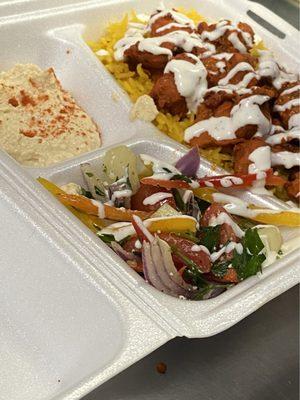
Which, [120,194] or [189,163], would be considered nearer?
[120,194]

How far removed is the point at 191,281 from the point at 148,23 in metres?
1.20

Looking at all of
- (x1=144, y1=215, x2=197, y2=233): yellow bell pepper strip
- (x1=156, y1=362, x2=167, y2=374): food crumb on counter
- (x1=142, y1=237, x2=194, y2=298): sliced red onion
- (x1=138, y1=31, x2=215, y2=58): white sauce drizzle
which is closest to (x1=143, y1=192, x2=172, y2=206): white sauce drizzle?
(x1=144, y1=215, x2=197, y2=233): yellow bell pepper strip

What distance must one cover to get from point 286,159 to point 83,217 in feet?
2.40

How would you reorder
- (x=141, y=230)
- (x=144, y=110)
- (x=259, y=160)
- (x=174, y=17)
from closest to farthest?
(x=141, y=230), (x=259, y=160), (x=144, y=110), (x=174, y=17)

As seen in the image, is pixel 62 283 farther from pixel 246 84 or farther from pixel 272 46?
pixel 272 46

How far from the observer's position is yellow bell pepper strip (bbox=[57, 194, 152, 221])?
61.1 inches

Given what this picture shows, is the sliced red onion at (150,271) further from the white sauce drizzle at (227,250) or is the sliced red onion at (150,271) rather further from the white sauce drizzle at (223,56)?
the white sauce drizzle at (223,56)

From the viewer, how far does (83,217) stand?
1.57 m

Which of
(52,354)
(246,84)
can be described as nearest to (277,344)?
(52,354)

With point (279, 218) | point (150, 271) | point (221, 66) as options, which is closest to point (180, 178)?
point (279, 218)

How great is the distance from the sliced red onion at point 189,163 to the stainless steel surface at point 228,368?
18.2 inches

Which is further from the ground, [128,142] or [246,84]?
[246,84]

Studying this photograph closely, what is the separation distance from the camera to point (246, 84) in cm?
209

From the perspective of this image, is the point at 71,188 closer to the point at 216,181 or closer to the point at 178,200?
the point at 178,200
